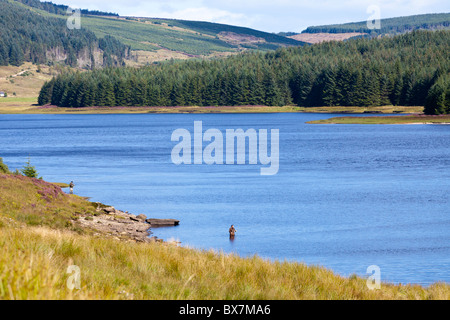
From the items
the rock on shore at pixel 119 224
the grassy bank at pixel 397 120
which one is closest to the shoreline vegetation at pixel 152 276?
the rock on shore at pixel 119 224

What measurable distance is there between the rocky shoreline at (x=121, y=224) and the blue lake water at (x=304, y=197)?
1216 millimetres

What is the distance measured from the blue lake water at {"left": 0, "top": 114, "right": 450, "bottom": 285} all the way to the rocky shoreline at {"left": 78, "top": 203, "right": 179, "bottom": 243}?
1216mm

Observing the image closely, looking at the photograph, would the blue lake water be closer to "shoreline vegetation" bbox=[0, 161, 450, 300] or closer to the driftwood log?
the driftwood log

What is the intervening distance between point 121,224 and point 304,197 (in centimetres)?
1799

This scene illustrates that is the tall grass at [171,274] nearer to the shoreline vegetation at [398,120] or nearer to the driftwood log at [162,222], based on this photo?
the driftwood log at [162,222]

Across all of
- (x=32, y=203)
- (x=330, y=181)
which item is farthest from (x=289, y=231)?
(x=330, y=181)

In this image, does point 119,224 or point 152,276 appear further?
point 119,224

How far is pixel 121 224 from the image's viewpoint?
122 feet

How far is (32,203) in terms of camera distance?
34500 millimetres

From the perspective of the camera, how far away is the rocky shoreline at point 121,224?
1316 inches

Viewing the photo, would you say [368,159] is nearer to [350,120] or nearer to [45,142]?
[45,142]

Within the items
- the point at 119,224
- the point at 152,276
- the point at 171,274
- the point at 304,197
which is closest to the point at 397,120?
the point at 304,197

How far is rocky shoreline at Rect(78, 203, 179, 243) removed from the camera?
33438mm

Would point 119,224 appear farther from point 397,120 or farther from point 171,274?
point 397,120
